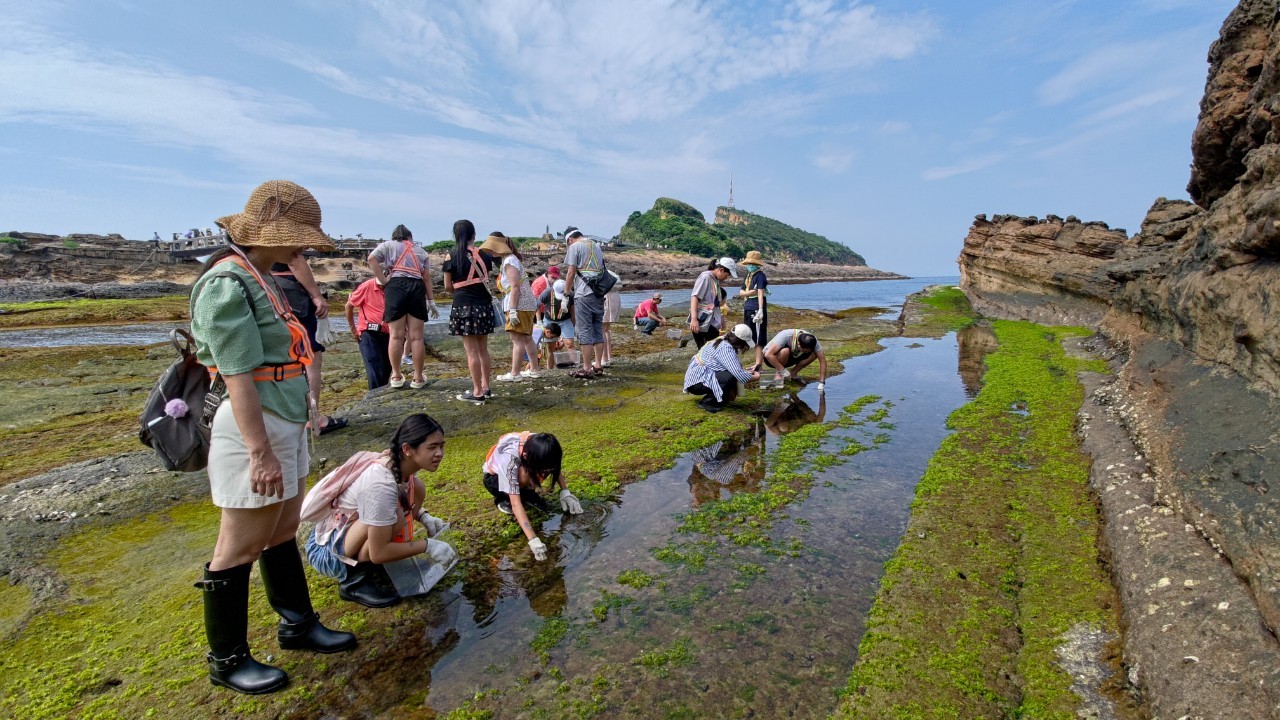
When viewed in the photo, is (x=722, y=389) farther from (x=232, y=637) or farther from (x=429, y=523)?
(x=232, y=637)

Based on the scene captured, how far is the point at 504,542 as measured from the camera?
4.10 meters

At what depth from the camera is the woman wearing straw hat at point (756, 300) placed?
9.46 metres

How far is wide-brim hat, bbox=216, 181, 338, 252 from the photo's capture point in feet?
8.40

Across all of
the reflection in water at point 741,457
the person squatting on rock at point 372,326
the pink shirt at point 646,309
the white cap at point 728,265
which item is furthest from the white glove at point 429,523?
the pink shirt at point 646,309

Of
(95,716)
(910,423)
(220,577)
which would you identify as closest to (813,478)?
(910,423)

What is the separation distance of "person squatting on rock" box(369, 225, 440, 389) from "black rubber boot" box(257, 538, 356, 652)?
4481mm

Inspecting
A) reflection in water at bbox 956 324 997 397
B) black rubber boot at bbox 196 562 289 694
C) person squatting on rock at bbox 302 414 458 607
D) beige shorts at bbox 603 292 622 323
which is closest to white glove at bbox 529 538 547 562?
person squatting on rock at bbox 302 414 458 607

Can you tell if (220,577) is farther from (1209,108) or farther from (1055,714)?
(1209,108)

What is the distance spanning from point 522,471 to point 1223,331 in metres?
7.69

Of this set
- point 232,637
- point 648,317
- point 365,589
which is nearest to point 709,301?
point 365,589

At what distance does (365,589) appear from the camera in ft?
10.9

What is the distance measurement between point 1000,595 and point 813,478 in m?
2.05

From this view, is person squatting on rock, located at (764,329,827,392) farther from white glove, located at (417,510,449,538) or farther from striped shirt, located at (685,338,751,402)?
white glove, located at (417,510,449,538)

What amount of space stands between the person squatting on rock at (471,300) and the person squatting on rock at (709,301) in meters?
3.21
